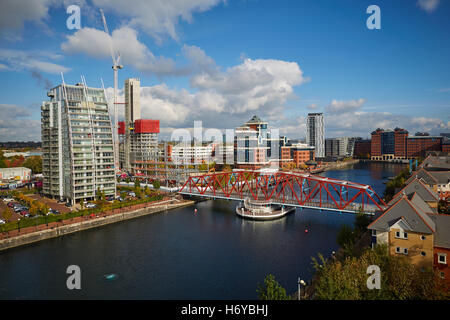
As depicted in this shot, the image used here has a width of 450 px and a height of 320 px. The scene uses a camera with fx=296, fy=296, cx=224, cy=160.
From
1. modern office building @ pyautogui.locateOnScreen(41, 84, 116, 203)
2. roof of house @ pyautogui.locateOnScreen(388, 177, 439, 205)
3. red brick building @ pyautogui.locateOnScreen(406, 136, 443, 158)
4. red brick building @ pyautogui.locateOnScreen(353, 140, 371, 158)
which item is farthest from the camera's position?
red brick building @ pyautogui.locateOnScreen(353, 140, 371, 158)

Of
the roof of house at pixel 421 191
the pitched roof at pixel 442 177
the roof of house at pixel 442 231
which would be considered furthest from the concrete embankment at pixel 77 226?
the pitched roof at pixel 442 177

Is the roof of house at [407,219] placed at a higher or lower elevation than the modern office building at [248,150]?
lower

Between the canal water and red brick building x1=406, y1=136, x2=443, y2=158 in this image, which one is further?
red brick building x1=406, y1=136, x2=443, y2=158

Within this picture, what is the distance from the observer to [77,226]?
77.7 ft

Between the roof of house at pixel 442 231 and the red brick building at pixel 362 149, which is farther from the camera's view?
the red brick building at pixel 362 149

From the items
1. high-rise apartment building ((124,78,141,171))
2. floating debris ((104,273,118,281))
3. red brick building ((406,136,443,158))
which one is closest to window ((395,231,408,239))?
floating debris ((104,273,118,281))

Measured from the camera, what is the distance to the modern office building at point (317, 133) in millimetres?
104875

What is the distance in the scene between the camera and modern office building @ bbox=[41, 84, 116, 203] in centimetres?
2927

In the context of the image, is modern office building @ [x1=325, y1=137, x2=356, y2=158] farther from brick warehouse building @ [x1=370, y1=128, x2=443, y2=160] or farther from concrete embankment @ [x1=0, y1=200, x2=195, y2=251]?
concrete embankment @ [x1=0, y1=200, x2=195, y2=251]

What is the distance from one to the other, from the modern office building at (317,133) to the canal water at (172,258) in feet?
268

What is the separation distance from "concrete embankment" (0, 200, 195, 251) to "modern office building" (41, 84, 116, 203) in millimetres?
5022

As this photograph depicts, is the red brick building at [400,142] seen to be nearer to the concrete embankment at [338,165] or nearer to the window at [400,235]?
the concrete embankment at [338,165]

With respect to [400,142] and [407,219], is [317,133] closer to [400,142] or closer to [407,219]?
[400,142]
